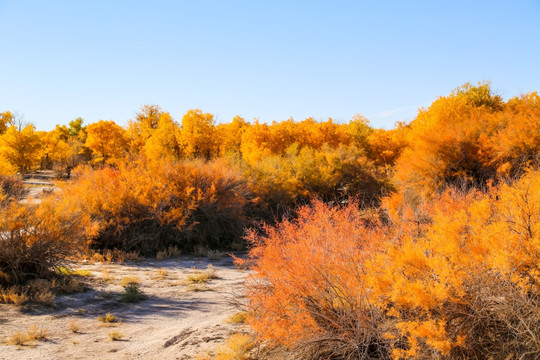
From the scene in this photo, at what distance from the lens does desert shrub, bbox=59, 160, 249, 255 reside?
1548 cm

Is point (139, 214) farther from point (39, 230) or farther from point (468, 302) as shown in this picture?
point (468, 302)

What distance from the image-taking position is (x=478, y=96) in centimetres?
3794

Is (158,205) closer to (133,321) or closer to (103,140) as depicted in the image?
(133,321)

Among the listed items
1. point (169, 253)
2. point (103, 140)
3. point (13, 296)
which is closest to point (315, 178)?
point (169, 253)

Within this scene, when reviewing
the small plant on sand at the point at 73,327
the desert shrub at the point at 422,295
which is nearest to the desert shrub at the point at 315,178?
the small plant on sand at the point at 73,327

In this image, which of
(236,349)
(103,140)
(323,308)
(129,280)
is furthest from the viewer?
(103,140)

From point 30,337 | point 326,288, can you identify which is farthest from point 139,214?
point 326,288

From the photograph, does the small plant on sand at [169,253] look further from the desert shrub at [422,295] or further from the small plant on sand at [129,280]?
the desert shrub at [422,295]

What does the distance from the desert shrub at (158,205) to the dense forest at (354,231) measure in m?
0.06

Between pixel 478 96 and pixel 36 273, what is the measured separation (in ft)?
127

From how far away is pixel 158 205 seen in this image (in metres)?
16.3

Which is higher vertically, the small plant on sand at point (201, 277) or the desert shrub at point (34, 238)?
the desert shrub at point (34, 238)

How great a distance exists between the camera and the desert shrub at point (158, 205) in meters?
15.5

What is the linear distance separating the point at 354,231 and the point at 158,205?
11079 millimetres
